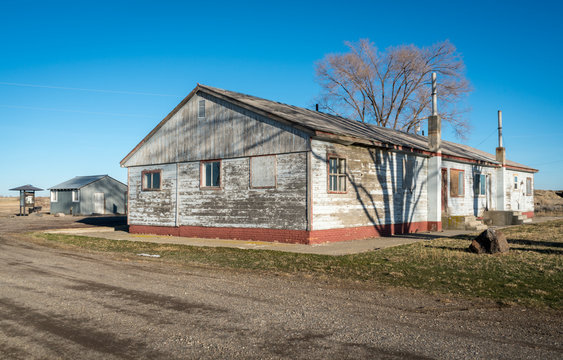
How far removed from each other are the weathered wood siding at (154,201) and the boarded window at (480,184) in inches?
707

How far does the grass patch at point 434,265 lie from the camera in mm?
8531

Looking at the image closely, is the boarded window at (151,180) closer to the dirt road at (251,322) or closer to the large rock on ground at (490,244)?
the dirt road at (251,322)

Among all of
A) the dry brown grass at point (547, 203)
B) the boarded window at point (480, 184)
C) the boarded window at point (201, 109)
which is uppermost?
the boarded window at point (201, 109)

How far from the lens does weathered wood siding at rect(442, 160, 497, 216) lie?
25.5 meters

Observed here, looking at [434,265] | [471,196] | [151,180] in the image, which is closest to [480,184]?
[471,196]

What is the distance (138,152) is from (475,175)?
19.7 m

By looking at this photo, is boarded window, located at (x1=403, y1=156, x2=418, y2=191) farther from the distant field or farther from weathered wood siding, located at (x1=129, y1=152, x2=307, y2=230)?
the distant field

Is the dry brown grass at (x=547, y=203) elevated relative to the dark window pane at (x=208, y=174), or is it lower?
lower

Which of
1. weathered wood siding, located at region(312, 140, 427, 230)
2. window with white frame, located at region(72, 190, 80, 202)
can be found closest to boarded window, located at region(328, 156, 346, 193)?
weathered wood siding, located at region(312, 140, 427, 230)

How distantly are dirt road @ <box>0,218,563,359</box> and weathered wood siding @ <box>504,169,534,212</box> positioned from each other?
2846 centimetres

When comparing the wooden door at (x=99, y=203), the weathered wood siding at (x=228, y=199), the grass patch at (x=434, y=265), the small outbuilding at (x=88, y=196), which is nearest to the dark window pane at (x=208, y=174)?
the weathered wood siding at (x=228, y=199)

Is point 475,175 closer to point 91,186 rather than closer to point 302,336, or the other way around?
point 302,336

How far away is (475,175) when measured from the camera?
92.5ft

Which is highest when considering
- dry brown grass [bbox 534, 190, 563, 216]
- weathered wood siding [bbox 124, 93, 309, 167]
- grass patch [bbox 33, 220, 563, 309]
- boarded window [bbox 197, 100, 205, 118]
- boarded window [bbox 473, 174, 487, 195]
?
boarded window [bbox 197, 100, 205, 118]
